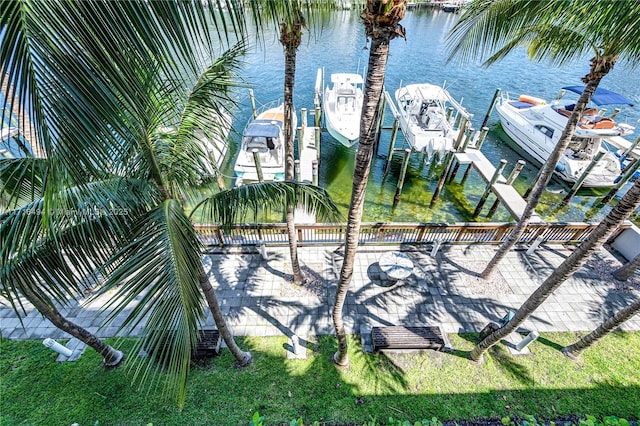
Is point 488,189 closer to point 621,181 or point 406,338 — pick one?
point 621,181

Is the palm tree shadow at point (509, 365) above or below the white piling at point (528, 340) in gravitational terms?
below

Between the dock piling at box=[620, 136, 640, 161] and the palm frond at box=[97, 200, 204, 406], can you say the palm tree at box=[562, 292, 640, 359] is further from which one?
the dock piling at box=[620, 136, 640, 161]

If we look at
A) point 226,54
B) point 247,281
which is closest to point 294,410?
point 247,281

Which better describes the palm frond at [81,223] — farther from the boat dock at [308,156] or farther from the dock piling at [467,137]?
the dock piling at [467,137]

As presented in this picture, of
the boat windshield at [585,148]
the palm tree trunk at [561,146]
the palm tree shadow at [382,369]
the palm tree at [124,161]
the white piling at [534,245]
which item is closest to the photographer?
the palm tree at [124,161]

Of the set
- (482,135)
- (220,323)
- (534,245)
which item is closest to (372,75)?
(220,323)

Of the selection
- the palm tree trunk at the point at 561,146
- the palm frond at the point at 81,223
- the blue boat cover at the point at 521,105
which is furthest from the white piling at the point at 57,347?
the blue boat cover at the point at 521,105
